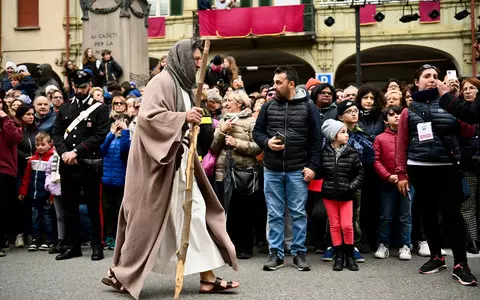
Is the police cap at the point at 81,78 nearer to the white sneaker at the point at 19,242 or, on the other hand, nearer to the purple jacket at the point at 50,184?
the purple jacket at the point at 50,184

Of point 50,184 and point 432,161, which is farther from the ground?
point 432,161

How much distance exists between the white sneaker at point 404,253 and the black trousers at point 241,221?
181 cm

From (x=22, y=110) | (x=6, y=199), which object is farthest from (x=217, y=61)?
(x=6, y=199)

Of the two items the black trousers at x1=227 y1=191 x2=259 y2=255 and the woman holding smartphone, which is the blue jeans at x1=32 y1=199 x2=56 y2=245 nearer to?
the black trousers at x1=227 y1=191 x2=259 y2=255

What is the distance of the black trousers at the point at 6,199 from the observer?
8945mm

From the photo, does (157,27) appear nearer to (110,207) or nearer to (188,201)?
(110,207)

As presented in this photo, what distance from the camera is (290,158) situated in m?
7.60

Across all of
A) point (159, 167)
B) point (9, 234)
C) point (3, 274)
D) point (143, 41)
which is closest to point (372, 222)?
point (159, 167)

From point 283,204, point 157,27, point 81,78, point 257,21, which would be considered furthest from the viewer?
point 157,27

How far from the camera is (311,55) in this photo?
28766 millimetres

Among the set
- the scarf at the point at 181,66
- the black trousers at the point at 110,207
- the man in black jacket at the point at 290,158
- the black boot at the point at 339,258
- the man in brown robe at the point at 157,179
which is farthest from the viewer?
the black trousers at the point at 110,207

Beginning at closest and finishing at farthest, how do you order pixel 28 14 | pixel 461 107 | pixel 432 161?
pixel 461 107 → pixel 432 161 → pixel 28 14

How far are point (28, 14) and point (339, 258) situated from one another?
26375mm

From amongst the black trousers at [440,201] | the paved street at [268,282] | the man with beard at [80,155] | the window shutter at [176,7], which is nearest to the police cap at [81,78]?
the man with beard at [80,155]
